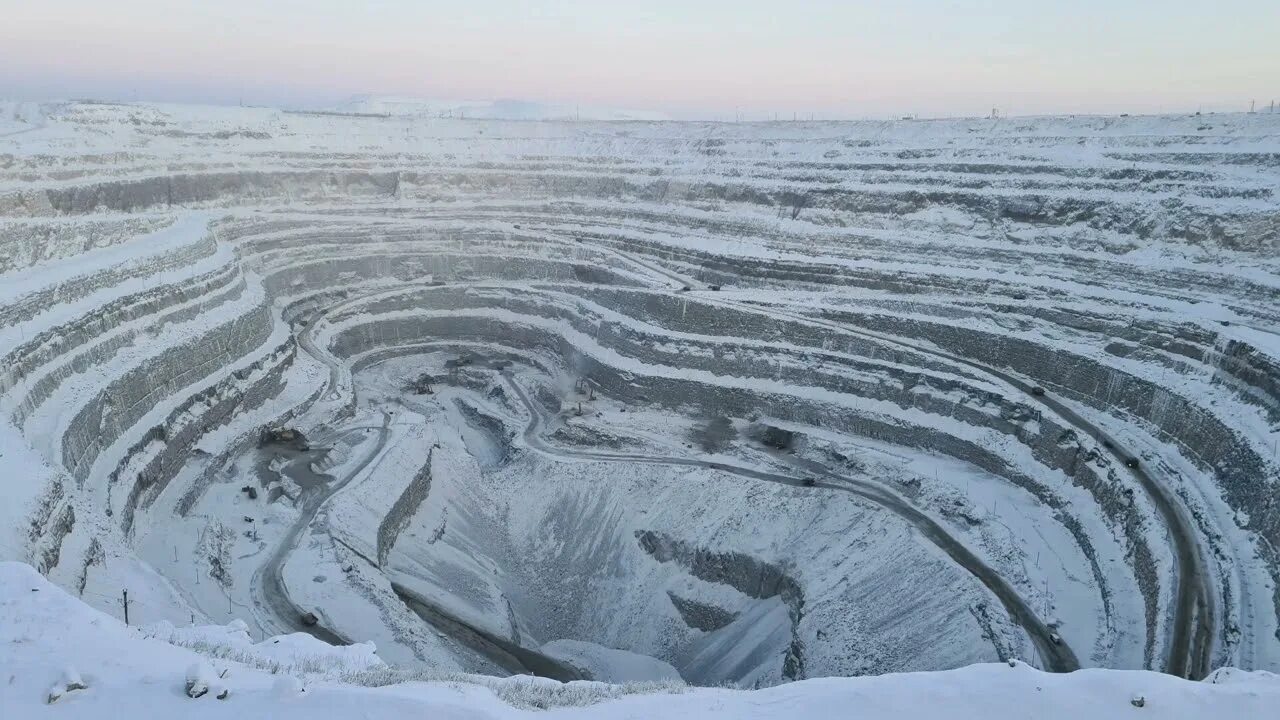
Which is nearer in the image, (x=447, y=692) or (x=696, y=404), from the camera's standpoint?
(x=447, y=692)

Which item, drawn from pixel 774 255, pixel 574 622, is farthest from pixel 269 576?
pixel 774 255

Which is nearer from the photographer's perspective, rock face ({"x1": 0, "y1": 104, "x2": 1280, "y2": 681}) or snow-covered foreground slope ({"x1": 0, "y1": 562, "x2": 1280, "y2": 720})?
snow-covered foreground slope ({"x1": 0, "y1": 562, "x2": 1280, "y2": 720})

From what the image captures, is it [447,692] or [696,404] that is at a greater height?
[447,692]

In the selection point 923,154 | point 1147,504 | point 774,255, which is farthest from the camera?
point 923,154

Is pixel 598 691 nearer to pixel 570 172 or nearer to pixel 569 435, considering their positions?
pixel 569 435
